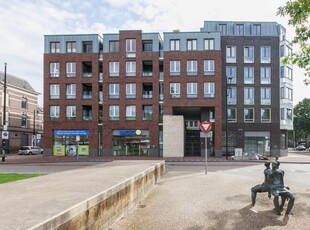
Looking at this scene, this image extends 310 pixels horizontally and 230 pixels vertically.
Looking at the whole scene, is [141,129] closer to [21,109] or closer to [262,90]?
[262,90]

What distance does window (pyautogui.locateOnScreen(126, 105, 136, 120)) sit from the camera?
4162cm

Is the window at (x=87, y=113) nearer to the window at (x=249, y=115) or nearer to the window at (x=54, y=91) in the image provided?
the window at (x=54, y=91)

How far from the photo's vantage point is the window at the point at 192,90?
40.7 meters

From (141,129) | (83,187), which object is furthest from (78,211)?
(141,129)

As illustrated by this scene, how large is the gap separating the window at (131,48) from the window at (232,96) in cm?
1373

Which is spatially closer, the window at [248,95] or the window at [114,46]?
the window at [114,46]

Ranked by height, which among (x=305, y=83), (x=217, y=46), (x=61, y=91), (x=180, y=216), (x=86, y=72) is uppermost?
(x=217, y=46)

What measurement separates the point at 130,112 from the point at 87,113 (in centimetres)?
609

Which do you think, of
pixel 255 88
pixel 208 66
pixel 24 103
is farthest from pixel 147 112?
pixel 24 103

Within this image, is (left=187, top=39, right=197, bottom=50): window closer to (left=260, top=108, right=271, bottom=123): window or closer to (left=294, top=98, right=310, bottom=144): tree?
(left=260, top=108, right=271, bottom=123): window

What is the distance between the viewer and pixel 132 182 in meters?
8.42

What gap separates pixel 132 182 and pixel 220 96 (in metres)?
33.2

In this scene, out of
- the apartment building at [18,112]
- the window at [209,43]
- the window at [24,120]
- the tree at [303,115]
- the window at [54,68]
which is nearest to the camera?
the window at [209,43]

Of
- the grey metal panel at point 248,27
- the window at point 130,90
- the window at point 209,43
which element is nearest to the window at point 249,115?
the window at point 209,43
